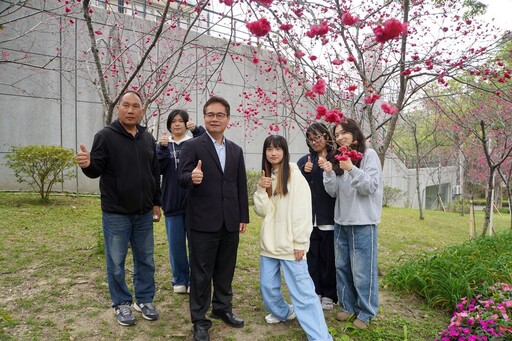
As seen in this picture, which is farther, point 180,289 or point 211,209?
point 180,289

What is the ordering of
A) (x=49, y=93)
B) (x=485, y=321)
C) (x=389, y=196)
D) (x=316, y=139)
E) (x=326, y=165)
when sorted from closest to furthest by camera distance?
1. (x=485, y=321)
2. (x=326, y=165)
3. (x=316, y=139)
4. (x=49, y=93)
5. (x=389, y=196)

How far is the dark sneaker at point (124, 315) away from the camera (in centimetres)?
280

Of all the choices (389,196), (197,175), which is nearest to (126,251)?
(197,175)

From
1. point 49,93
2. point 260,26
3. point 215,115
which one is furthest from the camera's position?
point 49,93

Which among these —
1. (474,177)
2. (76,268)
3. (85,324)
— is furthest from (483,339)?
(474,177)

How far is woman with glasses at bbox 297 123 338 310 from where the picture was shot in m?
3.22

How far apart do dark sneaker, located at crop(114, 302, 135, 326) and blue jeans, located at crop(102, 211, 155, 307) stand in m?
0.04

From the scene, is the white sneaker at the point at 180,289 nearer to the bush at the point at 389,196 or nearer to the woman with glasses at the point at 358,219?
the woman with glasses at the point at 358,219

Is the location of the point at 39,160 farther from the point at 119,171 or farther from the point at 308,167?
the point at 308,167

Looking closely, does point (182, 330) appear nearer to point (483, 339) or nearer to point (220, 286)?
point (220, 286)

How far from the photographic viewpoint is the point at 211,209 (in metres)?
2.72

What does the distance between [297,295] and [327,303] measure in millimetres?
665

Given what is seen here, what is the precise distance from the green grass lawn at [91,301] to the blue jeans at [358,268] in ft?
0.62

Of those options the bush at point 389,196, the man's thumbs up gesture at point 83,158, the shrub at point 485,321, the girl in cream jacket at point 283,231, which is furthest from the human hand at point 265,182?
the bush at point 389,196
